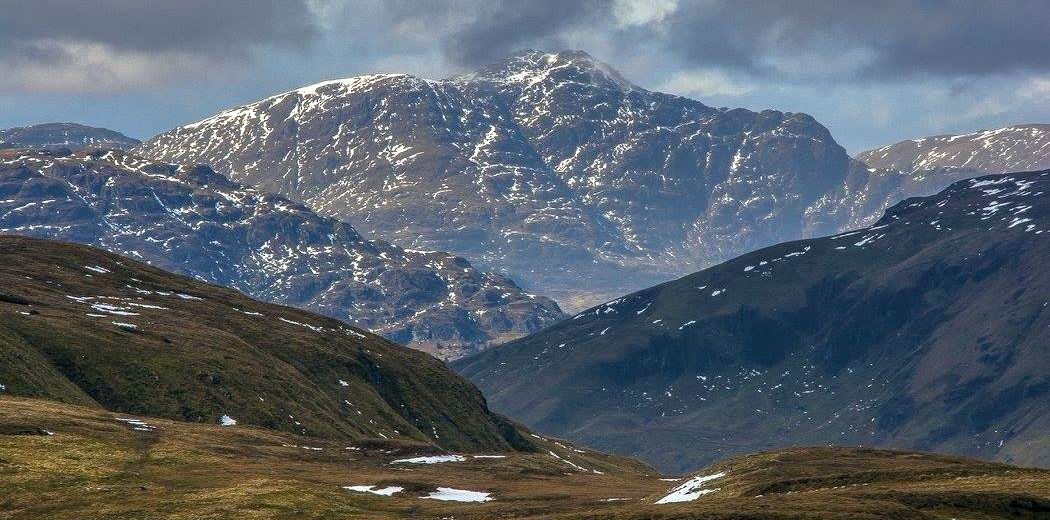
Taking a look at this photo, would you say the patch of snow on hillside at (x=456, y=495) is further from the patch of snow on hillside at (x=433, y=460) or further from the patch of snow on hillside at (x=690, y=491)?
the patch of snow on hillside at (x=433, y=460)

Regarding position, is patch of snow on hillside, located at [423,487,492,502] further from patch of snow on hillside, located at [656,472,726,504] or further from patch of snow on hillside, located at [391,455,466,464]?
patch of snow on hillside, located at [391,455,466,464]

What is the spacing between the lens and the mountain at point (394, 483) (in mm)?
99375

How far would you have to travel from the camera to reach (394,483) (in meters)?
136

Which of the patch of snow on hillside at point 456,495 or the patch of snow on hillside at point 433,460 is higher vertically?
the patch of snow on hillside at point 433,460

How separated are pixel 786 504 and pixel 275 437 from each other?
9646 centimetres

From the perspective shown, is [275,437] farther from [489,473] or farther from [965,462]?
[965,462]

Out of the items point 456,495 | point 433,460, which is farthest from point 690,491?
point 433,460

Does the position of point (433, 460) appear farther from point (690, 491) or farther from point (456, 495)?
point (690, 491)

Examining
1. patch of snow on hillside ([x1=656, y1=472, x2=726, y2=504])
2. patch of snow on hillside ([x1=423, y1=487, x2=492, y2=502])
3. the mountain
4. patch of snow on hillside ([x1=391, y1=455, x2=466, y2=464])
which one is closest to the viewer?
the mountain

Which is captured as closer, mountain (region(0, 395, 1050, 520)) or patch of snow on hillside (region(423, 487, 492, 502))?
mountain (region(0, 395, 1050, 520))

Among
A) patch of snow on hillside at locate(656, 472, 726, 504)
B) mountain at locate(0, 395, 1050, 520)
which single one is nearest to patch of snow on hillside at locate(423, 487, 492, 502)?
mountain at locate(0, 395, 1050, 520)

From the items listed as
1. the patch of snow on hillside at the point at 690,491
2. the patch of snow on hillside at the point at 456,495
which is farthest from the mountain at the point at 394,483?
the patch of snow on hillside at the point at 690,491

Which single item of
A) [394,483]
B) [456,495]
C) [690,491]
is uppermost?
[394,483]

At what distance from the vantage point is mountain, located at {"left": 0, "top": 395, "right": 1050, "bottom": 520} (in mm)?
99375
